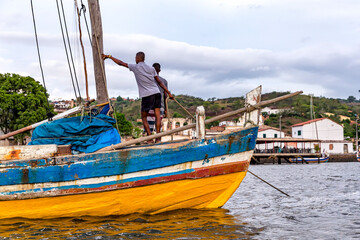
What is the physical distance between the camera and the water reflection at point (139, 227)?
5785 millimetres

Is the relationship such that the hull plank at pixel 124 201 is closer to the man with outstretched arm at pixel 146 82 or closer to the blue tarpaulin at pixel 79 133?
the blue tarpaulin at pixel 79 133

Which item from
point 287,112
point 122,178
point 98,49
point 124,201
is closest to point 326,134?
point 287,112

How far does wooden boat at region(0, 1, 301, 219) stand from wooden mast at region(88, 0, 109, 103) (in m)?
1.58

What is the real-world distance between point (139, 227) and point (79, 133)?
6.92 feet

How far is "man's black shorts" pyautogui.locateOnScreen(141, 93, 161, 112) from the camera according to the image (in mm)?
7762

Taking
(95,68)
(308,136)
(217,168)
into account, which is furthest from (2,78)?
(308,136)

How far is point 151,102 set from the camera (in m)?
7.77

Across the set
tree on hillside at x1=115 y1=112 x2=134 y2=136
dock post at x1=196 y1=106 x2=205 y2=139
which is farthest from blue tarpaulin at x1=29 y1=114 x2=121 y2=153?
tree on hillside at x1=115 y1=112 x2=134 y2=136

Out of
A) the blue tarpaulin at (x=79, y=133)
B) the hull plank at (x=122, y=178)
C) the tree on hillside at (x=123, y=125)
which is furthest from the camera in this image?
the tree on hillside at (x=123, y=125)

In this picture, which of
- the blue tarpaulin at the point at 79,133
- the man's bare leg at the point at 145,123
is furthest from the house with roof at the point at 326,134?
the blue tarpaulin at the point at 79,133

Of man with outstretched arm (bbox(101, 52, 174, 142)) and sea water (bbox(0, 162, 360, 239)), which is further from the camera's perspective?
man with outstretched arm (bbox(101, 52, 174, 142))

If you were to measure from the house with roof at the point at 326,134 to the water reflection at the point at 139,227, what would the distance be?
6395 cm

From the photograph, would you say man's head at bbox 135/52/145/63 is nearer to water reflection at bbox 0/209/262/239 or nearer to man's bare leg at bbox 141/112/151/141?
man's bare leg at bbox 141/112/151/141

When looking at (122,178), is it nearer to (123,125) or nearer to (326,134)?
(123,125)
